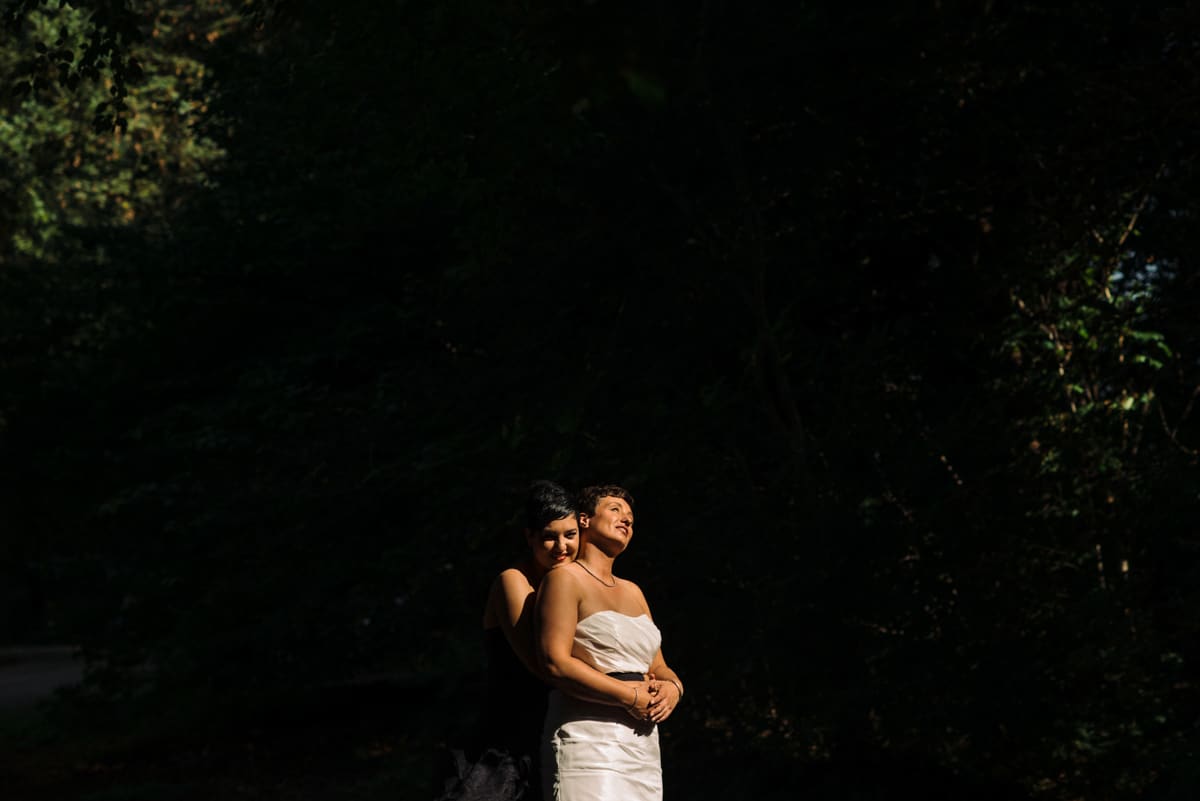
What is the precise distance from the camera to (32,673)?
112 feet

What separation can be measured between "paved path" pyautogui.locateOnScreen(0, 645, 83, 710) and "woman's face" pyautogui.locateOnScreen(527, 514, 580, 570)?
65.1 ft

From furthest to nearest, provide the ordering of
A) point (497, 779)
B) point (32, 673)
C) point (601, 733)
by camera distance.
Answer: point (32, 673) → point (497, 779) → point (601, 733)

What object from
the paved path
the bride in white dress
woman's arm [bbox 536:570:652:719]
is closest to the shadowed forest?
the bride in white dress

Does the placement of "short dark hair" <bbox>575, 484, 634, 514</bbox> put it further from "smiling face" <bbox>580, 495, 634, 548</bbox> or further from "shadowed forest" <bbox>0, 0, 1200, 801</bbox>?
"shadowed forest" <bbox>0, 0, 1200, 801</bbox>

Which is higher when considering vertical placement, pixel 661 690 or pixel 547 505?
pixel 547 505

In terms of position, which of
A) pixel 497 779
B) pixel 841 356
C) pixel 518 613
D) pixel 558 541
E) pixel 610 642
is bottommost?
pixel 497 779

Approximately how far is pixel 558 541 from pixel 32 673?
3174cm

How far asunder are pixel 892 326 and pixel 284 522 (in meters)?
7.82

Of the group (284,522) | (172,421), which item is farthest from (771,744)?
(172,421)

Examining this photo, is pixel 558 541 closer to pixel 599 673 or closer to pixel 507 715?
pixel 599 673

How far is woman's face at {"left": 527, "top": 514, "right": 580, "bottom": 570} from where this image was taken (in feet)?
17.9

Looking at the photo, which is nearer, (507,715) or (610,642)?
(610,642)

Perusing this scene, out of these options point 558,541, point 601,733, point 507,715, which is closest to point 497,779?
point 507,715

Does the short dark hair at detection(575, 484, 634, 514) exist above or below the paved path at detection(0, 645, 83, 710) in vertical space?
below
